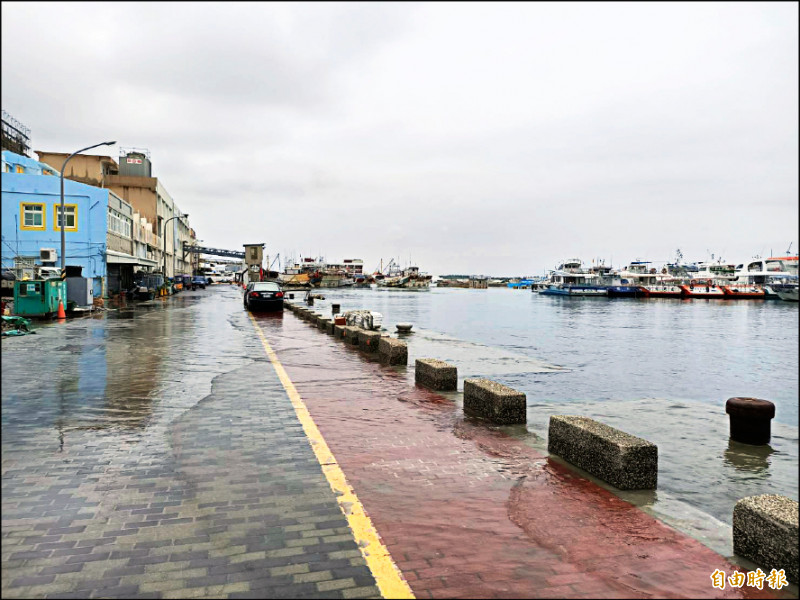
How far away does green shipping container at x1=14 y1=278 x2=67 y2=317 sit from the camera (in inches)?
931

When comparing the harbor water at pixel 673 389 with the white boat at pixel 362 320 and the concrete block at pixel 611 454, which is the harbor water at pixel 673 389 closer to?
the concrete block at pixel 611 454

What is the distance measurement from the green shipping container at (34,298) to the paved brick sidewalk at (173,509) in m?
17.6

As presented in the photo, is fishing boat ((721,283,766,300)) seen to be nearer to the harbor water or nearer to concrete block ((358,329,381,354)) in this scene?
the harbor water

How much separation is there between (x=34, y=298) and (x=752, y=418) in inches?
Result: 1027

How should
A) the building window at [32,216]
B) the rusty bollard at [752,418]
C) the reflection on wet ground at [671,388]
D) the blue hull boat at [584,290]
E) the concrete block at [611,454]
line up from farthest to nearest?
the blue hull boat at [584,290], the building window at [32,216], the rusty bollard at [752,418], the reflection on wet ground at [671,388], the concrete block at [611,454]

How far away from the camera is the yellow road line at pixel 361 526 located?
12.4ft

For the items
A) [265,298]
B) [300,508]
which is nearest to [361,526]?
[300,508]

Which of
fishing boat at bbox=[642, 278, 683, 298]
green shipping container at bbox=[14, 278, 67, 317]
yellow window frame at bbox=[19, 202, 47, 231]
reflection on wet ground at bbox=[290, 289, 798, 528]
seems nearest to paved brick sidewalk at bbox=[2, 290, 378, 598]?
reflection on wet ground at bbox=[290, 289, 798, 528]

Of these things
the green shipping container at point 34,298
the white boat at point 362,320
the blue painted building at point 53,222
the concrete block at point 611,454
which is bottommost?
the concrete block at point 611,454

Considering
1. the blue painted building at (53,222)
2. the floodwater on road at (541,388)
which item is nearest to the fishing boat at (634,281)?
the floodwater on road at (541,388)

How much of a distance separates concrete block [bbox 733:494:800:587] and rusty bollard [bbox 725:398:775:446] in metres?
4.68

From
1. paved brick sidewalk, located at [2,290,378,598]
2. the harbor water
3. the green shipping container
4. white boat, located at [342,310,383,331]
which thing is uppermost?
the green shipping container

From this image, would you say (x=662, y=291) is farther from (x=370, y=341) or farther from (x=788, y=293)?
(x=370, y=341)

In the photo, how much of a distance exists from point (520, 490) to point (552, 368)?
12557mm
